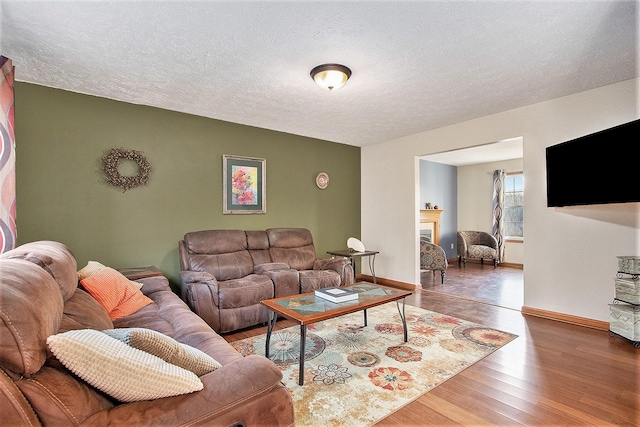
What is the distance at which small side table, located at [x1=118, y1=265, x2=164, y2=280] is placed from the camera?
2.95m

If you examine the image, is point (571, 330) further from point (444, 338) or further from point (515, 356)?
point (444, 338)

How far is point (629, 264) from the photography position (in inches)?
109

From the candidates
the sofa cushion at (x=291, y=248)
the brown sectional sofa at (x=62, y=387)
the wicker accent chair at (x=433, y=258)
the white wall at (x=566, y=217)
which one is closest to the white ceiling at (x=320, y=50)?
the white wall at (x=566, y=217)

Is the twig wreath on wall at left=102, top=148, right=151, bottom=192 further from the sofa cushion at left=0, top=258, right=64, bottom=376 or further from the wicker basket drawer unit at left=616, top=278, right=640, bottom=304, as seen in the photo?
the wicker basket drawer unit at left=616, top=278, right=640, bottom=304

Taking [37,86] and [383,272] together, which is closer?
[37,86]

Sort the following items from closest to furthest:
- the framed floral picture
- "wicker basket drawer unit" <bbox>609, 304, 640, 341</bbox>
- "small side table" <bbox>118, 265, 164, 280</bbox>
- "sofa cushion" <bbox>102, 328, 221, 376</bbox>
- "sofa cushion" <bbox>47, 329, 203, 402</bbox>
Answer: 1. "sofa cushion" <bbox>47, 329, 203, 402</bbox>
2. "sofa cushion" <bbox>102, 328, 221, 376</bbox>
3. "wicker basket drawer unit" <bbox>609, 304, 640, 341</bbox>
4. "small side table" <bbox>118, 265, 164, 280</bbox>
5. the framed floral picture

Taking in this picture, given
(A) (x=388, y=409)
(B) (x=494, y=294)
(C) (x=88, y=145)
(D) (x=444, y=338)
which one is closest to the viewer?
(A) (x=388, y=409)

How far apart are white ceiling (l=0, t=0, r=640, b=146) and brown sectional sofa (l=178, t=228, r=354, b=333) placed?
5.51 ft

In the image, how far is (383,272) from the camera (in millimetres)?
5406

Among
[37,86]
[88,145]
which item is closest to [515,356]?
[88,145]

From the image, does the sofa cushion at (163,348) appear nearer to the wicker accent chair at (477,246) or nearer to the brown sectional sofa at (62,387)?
the brown sectional sofa at (62,387)

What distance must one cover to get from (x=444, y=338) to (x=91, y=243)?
3779 millimetres

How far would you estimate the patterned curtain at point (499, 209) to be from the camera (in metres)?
7.14

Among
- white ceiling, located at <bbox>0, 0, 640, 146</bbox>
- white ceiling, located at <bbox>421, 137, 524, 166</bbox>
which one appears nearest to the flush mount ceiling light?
white ceiling, located at <bbox>0, 0, 640, 146</bbox>
